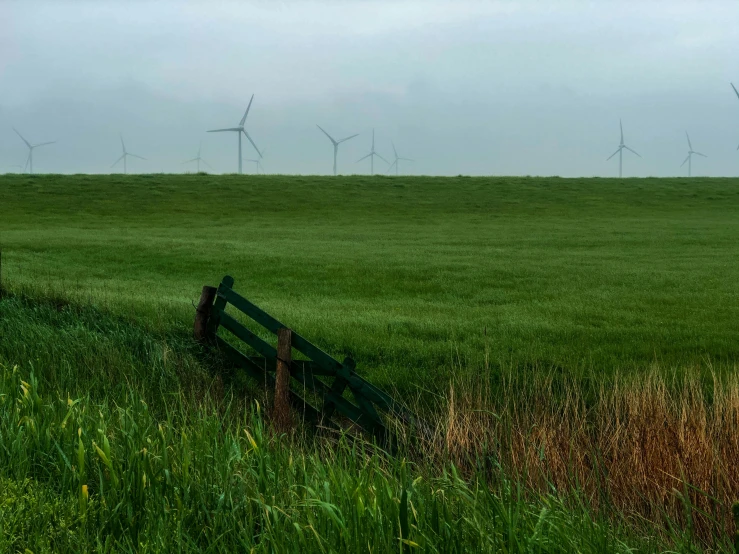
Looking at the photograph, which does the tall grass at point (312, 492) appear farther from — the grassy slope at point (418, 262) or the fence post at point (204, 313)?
the grassy slope at point (418, 262)

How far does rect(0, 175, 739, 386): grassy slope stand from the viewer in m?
14.0

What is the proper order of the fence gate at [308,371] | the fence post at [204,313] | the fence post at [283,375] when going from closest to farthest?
the fence gate at [308,371] < the fence post at [283,375] < the fence post at [204,313]

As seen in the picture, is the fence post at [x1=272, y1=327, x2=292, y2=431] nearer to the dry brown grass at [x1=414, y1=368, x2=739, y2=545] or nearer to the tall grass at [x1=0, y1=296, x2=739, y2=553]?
the tall grass at [x1=0, y1=296, x2=739, y2=553]

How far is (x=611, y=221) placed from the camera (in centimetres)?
4822

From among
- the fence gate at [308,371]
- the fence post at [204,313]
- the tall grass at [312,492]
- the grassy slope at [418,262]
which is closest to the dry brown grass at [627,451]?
the tall grass at [312,492]

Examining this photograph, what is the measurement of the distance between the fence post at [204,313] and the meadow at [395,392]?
258 millimetres

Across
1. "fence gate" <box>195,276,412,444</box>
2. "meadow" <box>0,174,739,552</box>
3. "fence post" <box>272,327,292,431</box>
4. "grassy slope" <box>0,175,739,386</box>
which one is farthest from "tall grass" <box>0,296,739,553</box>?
"grassy slope" <box>0,175,739,386</box>

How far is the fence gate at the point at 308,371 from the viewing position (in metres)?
10.1

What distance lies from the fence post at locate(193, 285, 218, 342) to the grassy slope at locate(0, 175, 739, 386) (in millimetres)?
2245

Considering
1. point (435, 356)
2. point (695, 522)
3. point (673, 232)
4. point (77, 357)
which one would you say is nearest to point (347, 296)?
point (435, 356)

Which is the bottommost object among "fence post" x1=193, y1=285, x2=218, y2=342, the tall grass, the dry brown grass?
the dry brown grass

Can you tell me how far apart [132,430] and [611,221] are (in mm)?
45823

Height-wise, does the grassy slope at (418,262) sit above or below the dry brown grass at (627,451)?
above

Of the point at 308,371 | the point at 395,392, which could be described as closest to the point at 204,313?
the point at 308,371
